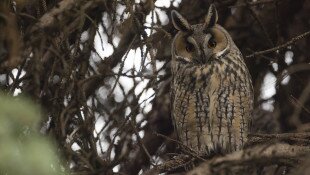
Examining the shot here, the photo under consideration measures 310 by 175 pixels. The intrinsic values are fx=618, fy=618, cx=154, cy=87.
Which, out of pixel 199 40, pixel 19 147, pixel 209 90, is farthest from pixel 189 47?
pixel 19 147

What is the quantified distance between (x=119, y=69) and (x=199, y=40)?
0.67 m

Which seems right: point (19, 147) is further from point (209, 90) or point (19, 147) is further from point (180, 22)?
point (180, 22)

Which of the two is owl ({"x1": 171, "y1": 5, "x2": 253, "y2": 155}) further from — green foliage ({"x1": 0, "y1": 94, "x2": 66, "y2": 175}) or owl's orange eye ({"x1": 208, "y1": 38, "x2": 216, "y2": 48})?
green foliage ({"x1": 0, "y1": 94, "x2": 66, "y2": 175})

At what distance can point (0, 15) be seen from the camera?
1.65 m

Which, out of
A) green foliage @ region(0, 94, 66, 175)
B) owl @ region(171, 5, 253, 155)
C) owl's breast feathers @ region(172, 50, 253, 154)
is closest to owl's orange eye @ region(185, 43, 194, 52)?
owl @ region(171, 5, 253, 155)

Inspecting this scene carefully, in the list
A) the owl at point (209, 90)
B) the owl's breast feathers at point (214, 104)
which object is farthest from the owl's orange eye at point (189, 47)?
the owl's breast feathers at point (214, 104)

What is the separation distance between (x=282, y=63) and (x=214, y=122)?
1.81 ft

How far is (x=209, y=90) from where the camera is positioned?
3303 millimetres

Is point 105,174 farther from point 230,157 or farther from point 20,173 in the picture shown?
point 20,173

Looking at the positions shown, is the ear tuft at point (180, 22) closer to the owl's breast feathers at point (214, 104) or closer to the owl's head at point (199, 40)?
the owl's head at point (199, 40)

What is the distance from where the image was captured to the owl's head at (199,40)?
11.1 feet

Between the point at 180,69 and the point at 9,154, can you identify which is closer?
the point at 9,154

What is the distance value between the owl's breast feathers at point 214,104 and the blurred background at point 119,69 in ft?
0.52

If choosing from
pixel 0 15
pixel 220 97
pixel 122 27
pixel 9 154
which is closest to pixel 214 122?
pixel 220 97
